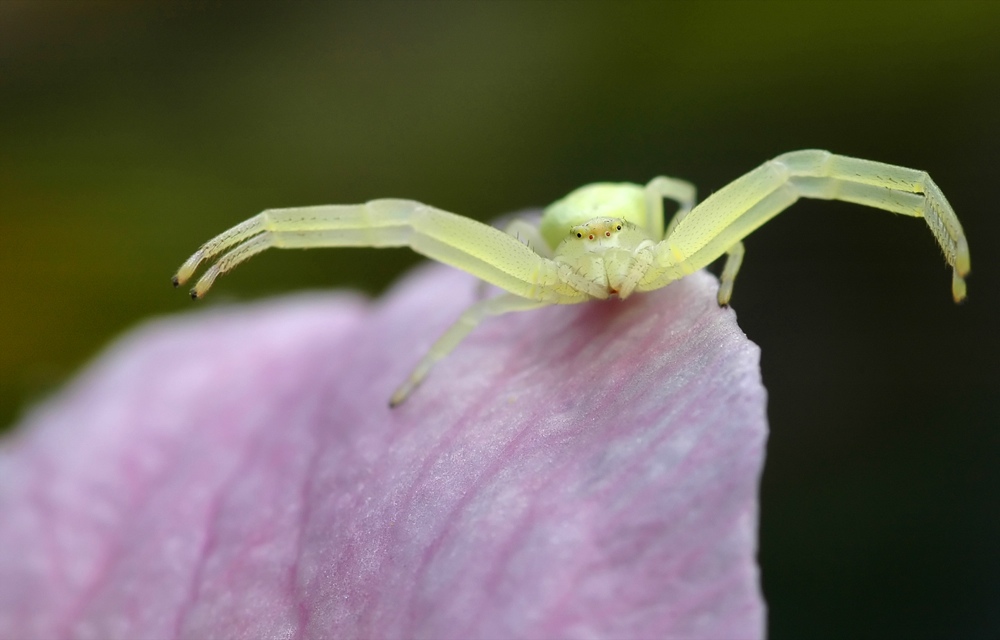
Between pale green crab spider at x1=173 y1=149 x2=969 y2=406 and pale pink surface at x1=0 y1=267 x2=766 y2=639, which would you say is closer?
pale pink surface at x1=0 y1=267 x2=766 y2=639

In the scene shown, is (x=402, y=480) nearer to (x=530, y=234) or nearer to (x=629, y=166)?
(x=530, y=234)

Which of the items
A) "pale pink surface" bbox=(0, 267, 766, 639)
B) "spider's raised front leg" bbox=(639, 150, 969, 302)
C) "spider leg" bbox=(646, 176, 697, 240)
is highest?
"spider's raised front leg" bbox=(639, 150, 969, 302)

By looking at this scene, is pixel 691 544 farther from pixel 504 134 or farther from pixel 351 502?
pixel 504 134

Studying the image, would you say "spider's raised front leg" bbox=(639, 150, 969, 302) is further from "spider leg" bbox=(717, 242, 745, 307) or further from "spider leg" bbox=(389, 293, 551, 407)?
"spider leg" bbox=(389, 293, 551, 407)

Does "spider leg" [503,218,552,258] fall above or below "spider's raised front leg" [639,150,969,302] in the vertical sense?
below

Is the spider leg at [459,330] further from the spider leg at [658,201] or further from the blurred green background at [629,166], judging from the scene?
the blurred green background at [629,166]

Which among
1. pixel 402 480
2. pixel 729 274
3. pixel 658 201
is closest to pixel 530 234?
pixel 658 201

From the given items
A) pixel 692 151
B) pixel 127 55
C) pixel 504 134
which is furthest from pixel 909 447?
pixel 127 55

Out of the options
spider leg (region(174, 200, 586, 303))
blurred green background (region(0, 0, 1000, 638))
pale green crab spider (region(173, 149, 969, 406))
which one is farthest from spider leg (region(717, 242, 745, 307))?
blurred green background (region(0, 0, 1000, 638))
